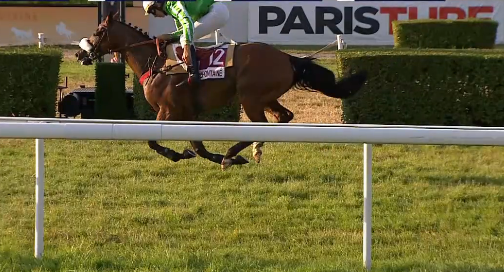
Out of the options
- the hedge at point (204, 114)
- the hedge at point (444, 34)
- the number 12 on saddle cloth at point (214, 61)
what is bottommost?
the hedge at point (204, 114)

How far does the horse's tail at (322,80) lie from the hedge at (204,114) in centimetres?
241

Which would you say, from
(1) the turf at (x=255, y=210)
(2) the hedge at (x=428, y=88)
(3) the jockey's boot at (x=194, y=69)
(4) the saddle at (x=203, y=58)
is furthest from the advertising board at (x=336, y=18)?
(3) the jockey's boot at (x=194, y=69)

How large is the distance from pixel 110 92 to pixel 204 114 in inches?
43.4

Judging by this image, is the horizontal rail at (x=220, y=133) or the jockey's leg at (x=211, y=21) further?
the jockey's leg at (x=211, y=21)

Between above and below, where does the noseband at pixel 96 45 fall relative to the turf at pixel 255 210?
above

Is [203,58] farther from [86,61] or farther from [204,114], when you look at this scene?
[204,114]

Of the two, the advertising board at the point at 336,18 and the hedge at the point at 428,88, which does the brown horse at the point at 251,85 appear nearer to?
the hedge at the point at 428,88

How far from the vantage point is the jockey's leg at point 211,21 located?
5230 millimetres

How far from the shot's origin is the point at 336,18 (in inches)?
709

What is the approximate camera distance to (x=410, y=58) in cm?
738

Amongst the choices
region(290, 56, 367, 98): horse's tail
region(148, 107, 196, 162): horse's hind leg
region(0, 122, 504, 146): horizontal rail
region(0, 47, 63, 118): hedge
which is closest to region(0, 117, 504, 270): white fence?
region(0, 122, 504, 146): horizontal rail

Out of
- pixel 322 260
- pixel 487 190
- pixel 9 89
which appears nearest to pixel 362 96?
pixel 487 190

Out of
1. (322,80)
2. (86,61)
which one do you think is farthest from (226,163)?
(86,61)

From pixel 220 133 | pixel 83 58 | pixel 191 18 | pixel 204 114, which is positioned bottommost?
pixel 220 133
